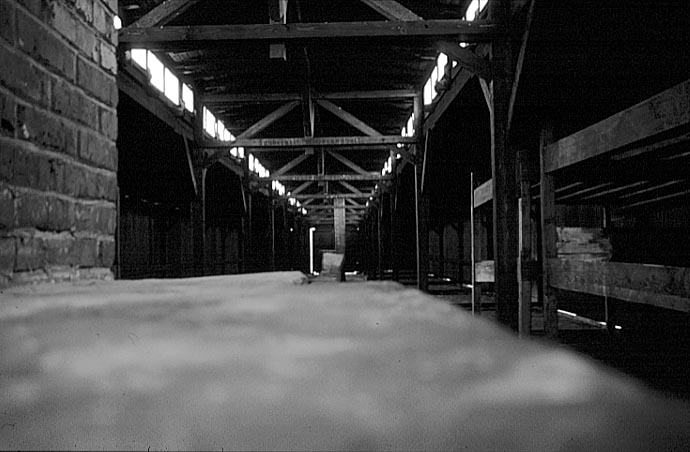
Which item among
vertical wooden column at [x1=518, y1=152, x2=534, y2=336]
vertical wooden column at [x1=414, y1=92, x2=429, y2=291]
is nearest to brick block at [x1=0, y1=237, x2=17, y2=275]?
vertical wooden column at [x1=518, y1=152, x2=534, y2=336]

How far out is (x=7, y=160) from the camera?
174cm

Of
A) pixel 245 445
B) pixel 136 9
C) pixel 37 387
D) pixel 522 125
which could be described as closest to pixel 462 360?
pixel 245 445

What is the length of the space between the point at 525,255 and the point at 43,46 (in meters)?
4.60

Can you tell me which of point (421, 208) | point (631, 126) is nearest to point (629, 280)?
point (631, 126)

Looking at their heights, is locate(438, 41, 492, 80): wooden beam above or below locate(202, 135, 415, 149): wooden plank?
below

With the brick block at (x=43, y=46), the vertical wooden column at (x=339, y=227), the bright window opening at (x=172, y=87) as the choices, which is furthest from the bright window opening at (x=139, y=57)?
the vertical wooden column at (x=339, y=227)

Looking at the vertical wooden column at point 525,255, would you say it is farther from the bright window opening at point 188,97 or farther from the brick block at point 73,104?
the bright window opening at point 188,97

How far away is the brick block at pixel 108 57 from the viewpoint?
8.20 ft

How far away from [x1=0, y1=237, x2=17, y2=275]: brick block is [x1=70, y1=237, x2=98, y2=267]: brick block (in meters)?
0.38

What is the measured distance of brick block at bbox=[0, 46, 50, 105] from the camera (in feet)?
5.69

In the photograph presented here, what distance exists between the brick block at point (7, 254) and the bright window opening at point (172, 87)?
361 inches

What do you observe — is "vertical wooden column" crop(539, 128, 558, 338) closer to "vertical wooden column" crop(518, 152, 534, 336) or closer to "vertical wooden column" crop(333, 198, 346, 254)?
"vertical wooden column" crop(518, 152, 534, 336)

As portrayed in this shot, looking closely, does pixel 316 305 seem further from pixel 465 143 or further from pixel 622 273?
pixel 465 143

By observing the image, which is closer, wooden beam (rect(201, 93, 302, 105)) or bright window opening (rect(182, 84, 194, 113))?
bright window opening (rect(182, 84, 194, 113))
